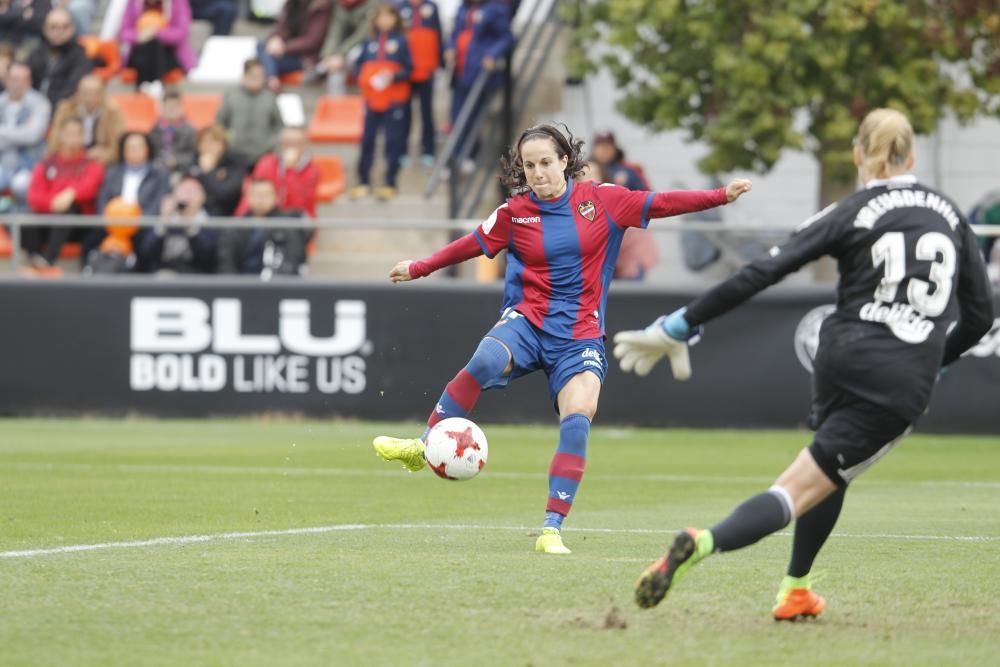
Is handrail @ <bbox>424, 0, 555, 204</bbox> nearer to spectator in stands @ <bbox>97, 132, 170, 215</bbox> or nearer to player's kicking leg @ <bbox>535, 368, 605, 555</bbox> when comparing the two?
spectator in stands @ <bbox>97, 132, 170, 215</bbox>

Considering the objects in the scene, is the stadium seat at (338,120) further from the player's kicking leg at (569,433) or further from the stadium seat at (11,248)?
the player's kicking leg at (569,433)

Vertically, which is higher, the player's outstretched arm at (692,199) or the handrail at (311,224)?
the player's outstretched arm at (692,199)

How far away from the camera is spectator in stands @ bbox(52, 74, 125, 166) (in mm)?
21578

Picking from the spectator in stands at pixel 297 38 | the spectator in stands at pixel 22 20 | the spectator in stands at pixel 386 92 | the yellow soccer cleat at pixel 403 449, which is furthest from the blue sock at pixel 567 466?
the spectator in stands at pixel 22 20

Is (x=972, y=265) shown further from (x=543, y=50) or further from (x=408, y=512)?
(x=543, y=50)

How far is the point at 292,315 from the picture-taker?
19.5 metres

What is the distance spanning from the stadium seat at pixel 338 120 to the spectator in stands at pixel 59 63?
290 centimetres

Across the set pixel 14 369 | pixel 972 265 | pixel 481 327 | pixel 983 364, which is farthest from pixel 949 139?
pixel 972 265

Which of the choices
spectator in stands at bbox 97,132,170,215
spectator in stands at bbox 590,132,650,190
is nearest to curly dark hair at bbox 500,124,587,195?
spectator in stands at bbox 590,132,650,190

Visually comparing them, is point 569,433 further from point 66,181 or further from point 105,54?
point 105,54

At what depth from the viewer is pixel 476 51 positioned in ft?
74.8

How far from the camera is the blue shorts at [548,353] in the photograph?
374 inches

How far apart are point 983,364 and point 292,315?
696 cm

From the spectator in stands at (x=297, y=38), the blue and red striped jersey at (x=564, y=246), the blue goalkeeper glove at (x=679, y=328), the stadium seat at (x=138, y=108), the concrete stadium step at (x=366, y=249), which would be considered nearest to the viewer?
the blue goalkeeper glove at (x=679, y=328)
